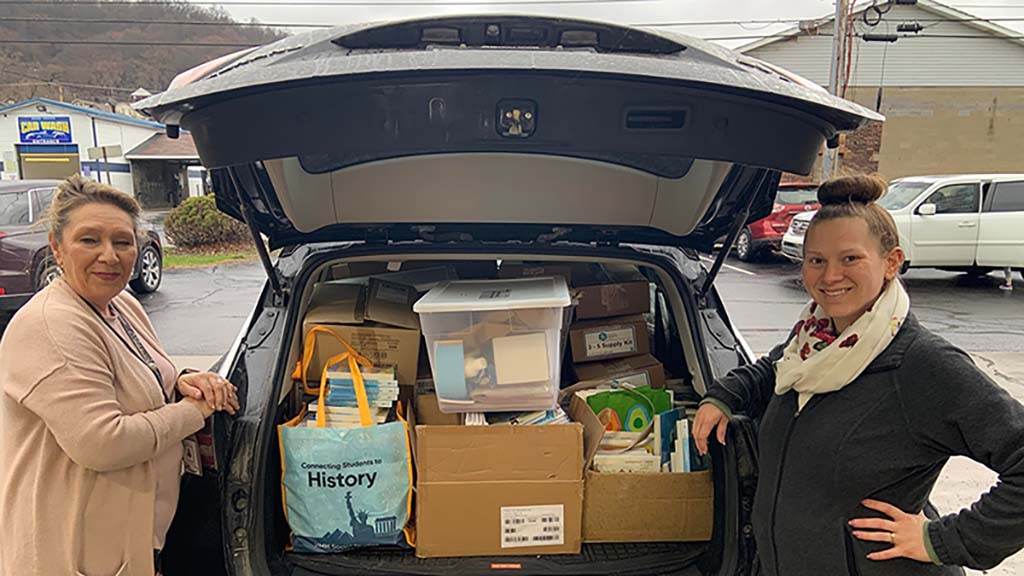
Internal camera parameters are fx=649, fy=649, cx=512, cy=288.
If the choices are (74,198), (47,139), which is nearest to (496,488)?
(74,198)

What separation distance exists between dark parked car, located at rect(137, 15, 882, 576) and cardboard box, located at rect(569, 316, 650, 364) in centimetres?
18

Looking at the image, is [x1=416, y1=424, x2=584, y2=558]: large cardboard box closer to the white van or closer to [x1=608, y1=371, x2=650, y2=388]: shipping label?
[x1=608, y1=371, x2=650, y2=388]: shipping label

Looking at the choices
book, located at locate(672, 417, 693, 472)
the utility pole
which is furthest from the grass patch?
the utility pole

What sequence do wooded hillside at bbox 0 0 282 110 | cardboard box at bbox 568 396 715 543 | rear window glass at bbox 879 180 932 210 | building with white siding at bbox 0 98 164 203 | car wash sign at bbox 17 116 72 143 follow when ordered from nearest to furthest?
cardboard box at bbox 568 396 715 543, rear window glass at bbox 879 180 932 210, building with white siding at bbox 0 98 164 203, car wash sign at bbox 17 116 72 143, wooded hillside at bbox 0 0 282 110

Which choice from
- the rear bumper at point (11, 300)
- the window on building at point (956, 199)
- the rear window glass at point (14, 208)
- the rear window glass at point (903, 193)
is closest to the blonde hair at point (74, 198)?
the rear bumper at point (11, 300)

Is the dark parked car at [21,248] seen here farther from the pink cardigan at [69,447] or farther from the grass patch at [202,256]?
the pink cardigan at [69,447]

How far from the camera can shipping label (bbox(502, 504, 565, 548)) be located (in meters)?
1.75

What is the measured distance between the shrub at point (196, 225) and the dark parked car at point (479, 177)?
1108 centimetres

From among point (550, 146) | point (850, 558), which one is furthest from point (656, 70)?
point (850, 558)

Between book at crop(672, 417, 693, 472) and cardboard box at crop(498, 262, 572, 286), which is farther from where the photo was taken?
cardboard box at crop(498, 262, 572, 286)

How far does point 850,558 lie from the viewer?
1.33 metres

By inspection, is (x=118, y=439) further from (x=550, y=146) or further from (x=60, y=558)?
(x=550, y=146)

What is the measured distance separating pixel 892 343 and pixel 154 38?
34.3 metres

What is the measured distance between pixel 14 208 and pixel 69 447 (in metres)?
6.63
